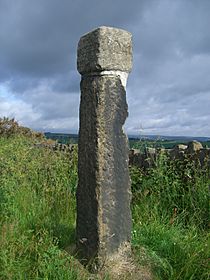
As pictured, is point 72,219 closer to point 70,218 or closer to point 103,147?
point 70,218

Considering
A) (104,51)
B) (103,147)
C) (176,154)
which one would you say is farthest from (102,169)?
(176,154)

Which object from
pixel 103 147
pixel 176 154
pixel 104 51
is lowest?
pixel 176 154

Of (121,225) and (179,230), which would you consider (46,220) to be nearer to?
(121,225)

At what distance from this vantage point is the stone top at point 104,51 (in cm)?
373

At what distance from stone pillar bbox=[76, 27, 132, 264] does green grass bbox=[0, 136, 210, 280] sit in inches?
12.2

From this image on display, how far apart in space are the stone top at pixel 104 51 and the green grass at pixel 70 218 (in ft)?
5.93

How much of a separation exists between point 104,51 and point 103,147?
36.2 inches

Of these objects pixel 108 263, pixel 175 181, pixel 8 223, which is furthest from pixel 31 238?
pixel 175 181

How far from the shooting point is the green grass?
3.69 metres

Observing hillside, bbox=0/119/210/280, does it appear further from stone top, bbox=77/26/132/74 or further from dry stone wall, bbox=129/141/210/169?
stone top, bbox=77/26/132/74

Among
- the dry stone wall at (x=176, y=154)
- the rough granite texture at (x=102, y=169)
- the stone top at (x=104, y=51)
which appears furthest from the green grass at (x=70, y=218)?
the stone top at (x=104, y=51)

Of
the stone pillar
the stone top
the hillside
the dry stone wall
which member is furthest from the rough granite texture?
the dry stone wall

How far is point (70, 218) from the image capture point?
5.06 meters

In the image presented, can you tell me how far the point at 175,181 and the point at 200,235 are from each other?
4.84 ft
